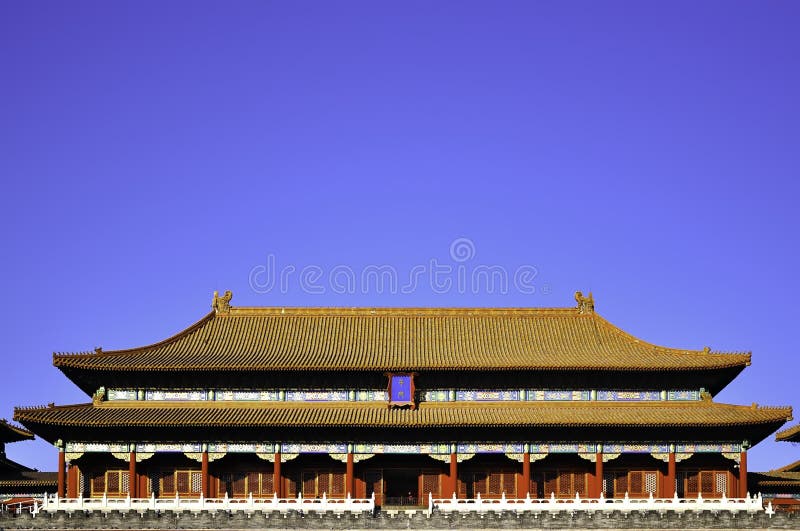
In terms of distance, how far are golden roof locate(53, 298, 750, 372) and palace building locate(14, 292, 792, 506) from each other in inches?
7.3

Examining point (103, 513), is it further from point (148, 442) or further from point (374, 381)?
point (374, 381)

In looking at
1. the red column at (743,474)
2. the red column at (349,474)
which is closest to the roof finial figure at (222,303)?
the red column at (349,474)

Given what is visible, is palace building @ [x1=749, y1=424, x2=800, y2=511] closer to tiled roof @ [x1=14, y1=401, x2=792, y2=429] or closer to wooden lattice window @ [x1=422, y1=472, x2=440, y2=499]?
tiled roof @ [x1=14, y1=401, x2=792, y2=429]

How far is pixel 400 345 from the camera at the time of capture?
59.5 m

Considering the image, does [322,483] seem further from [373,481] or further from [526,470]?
[526,470]

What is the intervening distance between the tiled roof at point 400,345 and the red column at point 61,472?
423cm

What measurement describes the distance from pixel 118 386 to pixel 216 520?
12.5 meters

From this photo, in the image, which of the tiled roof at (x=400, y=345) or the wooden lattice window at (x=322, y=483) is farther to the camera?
the tiled roof at (x=400, y=345)

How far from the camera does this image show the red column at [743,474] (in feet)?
177

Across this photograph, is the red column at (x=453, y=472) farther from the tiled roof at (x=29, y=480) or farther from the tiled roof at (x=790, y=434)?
the tiled roof at (x=29, y=480)

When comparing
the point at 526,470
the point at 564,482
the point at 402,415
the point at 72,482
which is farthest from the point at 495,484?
the point at 72,482

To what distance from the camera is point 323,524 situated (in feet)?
154

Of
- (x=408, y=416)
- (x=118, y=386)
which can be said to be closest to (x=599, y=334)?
(x=408, y=416)

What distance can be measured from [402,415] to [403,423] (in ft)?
4.76
